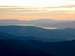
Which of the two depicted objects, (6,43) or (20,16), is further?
(20,16)

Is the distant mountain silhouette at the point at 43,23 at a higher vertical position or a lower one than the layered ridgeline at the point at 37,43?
higher

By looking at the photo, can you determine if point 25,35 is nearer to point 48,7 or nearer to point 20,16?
point 20,16

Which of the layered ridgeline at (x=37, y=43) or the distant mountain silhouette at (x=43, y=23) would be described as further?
the distant mountain silhouette at (x=43, y=23)

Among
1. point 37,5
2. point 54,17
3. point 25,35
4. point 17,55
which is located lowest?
point 17,55

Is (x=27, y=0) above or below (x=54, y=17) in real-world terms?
above

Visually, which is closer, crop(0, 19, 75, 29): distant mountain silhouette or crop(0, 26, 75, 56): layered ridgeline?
crop(0, 26, 75, 56): layered ridgeline

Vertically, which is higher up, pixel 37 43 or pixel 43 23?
pixel 43 23

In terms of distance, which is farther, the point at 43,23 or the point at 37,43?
the point at 43,23

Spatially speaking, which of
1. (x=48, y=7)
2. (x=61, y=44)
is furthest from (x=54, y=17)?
(x=61, y=44)
